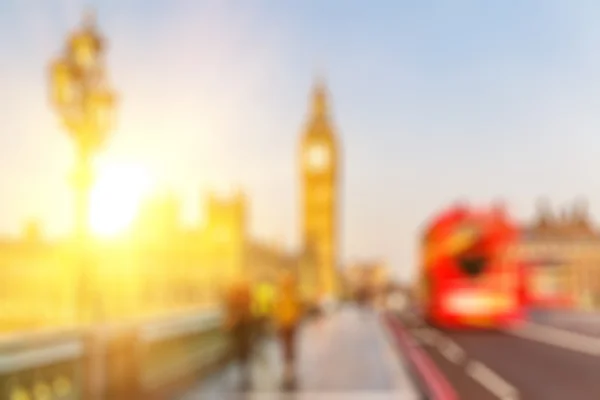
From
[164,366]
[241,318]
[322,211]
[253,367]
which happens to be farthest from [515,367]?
[322,211]

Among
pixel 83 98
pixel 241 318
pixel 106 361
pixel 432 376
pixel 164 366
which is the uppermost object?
pixel 83 98

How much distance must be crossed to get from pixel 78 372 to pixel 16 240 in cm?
7263

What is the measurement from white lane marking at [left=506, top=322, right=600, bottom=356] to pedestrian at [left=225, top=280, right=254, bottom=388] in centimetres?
898

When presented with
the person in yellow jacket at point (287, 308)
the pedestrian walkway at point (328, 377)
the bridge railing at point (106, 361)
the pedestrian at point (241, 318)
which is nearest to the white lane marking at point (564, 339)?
the pedestrian walkway at point (328, 377)

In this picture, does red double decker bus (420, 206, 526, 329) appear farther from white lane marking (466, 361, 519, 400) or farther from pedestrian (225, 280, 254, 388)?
pedestrian (225, 280, 254, 388)

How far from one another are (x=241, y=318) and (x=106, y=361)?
5108mm

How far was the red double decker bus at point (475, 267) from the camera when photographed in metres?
24.7

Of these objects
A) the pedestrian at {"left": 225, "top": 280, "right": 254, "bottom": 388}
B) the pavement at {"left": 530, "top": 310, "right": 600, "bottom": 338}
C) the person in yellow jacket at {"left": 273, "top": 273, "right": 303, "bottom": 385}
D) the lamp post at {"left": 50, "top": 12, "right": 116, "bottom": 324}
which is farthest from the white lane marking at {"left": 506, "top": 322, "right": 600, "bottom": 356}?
the lamp post at {"left": 50, "top": 12, "right": 116, "bottom": 324}

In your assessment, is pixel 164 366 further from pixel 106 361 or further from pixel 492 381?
pixel 492 381

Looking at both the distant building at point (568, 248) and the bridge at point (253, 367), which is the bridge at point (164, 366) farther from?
the distant building at point (568, 248)

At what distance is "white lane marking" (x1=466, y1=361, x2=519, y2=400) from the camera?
1328cm

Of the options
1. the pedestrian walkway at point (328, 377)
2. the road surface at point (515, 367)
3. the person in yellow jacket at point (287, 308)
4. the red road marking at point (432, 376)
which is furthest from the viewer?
the person in yellow jacket at point (287, 308)

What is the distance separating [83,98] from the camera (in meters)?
15.5

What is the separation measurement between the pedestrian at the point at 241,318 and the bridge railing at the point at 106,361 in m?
0.86
